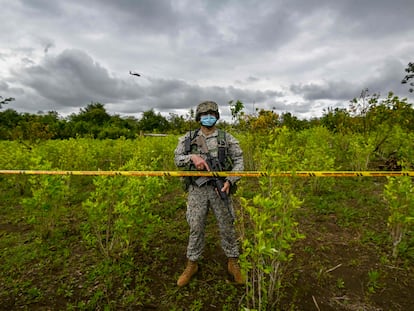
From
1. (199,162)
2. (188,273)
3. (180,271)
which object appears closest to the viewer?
(199,162)

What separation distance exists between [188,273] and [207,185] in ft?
3.13

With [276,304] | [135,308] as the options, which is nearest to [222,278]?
[276,304]

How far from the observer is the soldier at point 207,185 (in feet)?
9.19

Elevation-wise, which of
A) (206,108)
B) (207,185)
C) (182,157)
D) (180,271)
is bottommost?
(180,271)

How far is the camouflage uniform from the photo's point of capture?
2805 millimetres

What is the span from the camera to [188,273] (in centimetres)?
290

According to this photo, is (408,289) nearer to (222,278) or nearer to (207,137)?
(222,278)

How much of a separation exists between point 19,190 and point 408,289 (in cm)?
722

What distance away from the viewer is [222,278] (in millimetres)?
2920

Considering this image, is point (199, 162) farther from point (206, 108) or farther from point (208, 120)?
point (206, 108)

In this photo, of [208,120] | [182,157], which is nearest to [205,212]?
[182,157]

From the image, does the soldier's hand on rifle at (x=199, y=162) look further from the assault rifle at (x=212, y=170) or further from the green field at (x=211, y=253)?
the green field at (x=211, y=253)

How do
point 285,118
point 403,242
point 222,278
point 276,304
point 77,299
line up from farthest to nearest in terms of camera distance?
point 285,118 → point 403,242 → point 222,278 → point 77,299 → point 276,304

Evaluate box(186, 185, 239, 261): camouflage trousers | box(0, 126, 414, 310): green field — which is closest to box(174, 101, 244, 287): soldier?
box(186, 185, 239, 261): camouflage trousers
